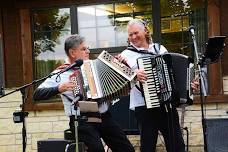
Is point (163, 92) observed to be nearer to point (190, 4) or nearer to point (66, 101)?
point (66, 101)

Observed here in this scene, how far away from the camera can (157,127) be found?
15.5 feet

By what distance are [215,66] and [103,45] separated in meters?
1.53

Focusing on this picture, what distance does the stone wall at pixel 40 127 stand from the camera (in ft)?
21.3

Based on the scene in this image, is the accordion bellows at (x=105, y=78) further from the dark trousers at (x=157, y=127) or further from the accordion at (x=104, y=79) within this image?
the dark trousers at (x=157, y=127)

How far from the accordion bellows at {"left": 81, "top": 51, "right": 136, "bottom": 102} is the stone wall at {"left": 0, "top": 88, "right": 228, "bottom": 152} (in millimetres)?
2283

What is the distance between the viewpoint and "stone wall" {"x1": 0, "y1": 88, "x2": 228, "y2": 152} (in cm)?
648

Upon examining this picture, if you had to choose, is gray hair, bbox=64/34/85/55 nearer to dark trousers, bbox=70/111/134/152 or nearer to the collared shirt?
the collared shirt

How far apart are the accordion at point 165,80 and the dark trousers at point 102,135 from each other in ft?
1.34

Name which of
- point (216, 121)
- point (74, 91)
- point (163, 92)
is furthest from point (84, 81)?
point (216, 121)

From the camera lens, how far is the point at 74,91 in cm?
426

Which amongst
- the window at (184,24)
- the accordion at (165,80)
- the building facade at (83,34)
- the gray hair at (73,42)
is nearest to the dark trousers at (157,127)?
the accordion at (165,80)

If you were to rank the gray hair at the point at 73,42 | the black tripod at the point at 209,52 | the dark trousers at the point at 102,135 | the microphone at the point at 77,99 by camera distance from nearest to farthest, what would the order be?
the microphone at the point at 77,99
the dark trousers at the point at 102,135
the gray hair at the point at 73,42
the black tripod at the point at 209,52

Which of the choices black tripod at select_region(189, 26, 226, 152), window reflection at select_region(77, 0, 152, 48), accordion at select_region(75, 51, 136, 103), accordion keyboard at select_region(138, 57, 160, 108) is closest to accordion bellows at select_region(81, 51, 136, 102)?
accordion at select_region(75, 51, 136, 103)

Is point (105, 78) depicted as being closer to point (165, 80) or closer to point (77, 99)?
point (77, 99)
